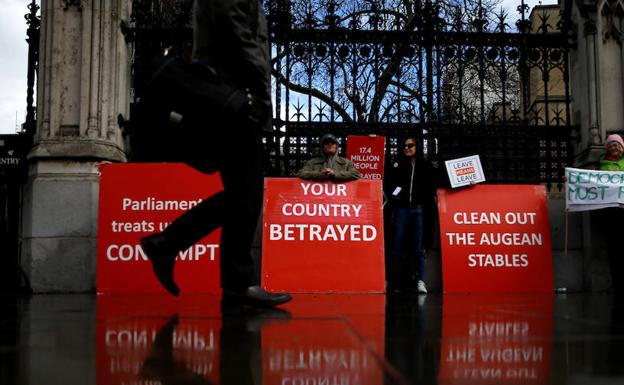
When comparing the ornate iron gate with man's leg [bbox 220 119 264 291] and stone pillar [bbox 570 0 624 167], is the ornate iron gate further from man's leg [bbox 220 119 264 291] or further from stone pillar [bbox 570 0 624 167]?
man's leg [bbox 220 119 264 291]

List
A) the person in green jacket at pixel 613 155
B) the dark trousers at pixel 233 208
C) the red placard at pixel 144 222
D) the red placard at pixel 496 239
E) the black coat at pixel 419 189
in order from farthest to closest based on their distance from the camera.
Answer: the black coat at pixel 419 189 → the person in green jacket at pixel 613 155 → the red placard at pixel 496 239 → the red placard at pixel 144 222 → the dark trousers at pixel 233 208

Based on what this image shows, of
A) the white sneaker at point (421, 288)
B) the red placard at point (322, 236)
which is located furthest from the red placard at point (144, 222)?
the white sneaker at point (421, 288)

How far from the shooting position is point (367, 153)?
29.8 feet

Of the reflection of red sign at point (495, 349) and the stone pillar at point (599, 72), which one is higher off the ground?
the stone pillar at point (599, 72)

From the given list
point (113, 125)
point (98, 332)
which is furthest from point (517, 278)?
point (98, 332)

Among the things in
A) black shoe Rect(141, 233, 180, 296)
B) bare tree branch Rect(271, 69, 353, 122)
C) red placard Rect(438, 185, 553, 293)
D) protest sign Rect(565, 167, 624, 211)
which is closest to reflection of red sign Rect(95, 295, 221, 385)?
black shoe Rect(141, 233, 180, 296)

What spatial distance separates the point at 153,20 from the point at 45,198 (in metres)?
3.08

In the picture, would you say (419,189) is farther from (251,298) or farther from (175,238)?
(175,238)

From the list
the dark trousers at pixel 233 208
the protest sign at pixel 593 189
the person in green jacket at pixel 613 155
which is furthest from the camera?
the person in green jacket at pixel 613 155

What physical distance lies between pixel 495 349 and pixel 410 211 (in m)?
5.76

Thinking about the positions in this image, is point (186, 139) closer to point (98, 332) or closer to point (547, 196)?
point (98, 332)

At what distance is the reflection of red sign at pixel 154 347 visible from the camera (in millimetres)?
2031

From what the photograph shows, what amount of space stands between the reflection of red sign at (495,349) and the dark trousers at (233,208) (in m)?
1.27

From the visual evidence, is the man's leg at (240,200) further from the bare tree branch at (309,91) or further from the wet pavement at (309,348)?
the bare tree branch at (309,91)
